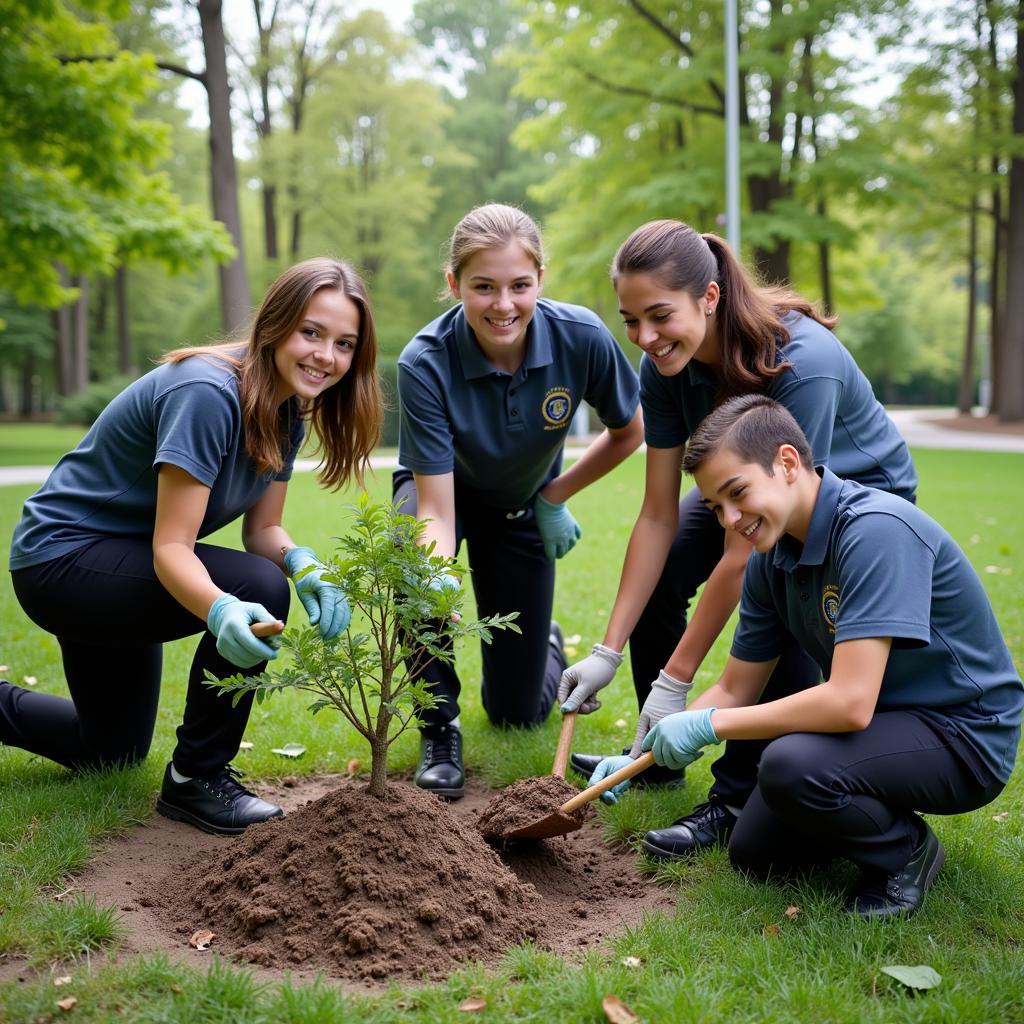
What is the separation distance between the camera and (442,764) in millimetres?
3705

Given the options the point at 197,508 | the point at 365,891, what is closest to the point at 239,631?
the point at 197,508

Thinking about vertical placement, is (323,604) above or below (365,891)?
above

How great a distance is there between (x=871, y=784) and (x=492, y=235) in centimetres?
201

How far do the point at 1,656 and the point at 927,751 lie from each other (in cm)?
441

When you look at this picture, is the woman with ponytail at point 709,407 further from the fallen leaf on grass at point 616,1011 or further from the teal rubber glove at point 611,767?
the fallen leaf on grass at point 616,1011

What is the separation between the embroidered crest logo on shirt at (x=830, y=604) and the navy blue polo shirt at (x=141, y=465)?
1.76 metres

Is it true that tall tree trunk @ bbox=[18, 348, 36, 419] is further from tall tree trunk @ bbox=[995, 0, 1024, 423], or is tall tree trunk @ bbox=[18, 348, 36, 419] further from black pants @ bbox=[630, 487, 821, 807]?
black pants @ bbox=[630, 487, 821, 807]

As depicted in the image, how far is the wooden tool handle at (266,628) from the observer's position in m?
2.73

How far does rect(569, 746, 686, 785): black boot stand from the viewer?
362 centimetres

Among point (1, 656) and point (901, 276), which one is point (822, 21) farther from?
point (901, 276)

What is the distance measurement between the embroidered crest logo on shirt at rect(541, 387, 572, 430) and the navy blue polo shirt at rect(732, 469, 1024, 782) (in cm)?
128

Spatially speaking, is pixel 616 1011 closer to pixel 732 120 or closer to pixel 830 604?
pixel 830 604

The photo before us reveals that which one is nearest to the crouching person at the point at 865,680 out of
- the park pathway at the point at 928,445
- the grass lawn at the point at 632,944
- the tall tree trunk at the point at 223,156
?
the grass lawn at the point at 632,944

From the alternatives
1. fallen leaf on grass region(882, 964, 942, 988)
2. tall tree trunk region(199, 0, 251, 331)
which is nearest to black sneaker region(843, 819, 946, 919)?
fallen leaf on grass region(882, 964, 942, 988)
